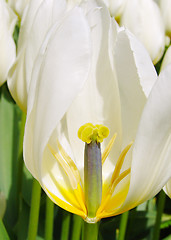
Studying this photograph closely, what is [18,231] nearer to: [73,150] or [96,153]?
[73,150]

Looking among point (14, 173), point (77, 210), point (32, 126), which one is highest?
point (32, 126)

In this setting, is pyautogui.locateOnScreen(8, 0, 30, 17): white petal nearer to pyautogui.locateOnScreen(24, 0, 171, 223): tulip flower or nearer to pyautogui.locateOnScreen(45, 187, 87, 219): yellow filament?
pyautogui.locateOnScreen(24, 0, 171, 223): tulip flower

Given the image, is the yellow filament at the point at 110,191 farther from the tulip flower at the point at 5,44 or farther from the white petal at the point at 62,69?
the tulip flower at the point at 5,44

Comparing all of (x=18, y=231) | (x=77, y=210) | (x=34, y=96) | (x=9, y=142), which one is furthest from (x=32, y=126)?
(x=9, y=142)

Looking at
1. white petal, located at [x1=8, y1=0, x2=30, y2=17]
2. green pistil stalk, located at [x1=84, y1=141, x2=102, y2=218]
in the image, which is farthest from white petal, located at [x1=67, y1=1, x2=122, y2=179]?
white petal, located at [x1=8, y1=0, x2=30, y2=17]

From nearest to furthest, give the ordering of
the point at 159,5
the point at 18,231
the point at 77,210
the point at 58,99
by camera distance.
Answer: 1. the point at 58,99
2. the point at 77,210
3. the point at 18,231
4. the point at 159,5

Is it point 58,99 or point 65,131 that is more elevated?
point 58,99
